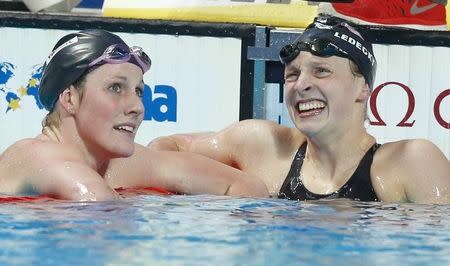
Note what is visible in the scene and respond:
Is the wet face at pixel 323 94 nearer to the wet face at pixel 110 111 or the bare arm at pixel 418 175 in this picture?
A: the bare arm at pixel 418 175

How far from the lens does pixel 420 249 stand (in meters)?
3.76

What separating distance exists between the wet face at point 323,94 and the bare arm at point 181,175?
1.22 ft

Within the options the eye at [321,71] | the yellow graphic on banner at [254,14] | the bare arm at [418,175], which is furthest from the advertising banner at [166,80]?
the bare arm at [418,175]

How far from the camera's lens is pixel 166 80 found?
688 centimetres

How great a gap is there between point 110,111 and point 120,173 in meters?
0.40

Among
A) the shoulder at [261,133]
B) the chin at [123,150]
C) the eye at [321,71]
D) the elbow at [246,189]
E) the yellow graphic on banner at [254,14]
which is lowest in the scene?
the elbow at [246,189]

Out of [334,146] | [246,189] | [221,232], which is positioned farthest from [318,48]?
[221,232]

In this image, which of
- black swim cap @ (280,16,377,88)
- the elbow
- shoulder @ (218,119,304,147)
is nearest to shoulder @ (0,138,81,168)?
the elbow

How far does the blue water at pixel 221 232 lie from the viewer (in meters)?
3.52

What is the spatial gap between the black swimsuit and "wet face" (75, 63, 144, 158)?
32.1 inches

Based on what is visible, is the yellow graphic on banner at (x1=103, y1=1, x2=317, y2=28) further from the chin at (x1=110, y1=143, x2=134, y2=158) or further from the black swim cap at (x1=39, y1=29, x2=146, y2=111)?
the chin at (x1=110, y1=143, x2=134, y2=158)

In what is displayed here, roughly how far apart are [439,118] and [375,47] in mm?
590

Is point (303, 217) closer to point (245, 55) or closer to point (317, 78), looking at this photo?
point (317, 78)

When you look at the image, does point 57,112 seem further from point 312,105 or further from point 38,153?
point 312,105
